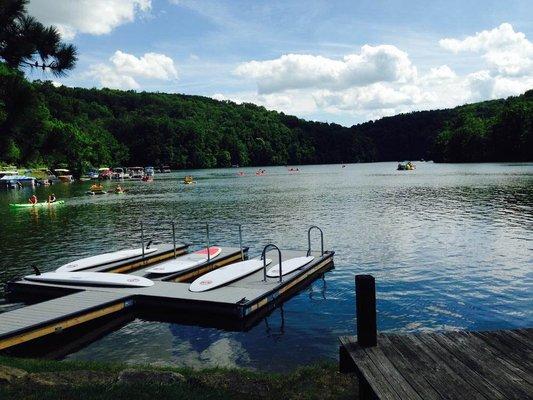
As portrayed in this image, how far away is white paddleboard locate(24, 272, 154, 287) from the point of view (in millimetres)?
20297

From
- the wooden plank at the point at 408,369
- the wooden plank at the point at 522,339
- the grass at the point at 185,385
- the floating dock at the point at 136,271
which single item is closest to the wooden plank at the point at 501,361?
the wooden plank at the point at 522,339

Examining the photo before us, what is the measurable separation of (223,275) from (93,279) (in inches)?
231

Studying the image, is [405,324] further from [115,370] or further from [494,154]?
[494,154]

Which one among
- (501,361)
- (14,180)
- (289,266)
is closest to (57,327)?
(289,266)

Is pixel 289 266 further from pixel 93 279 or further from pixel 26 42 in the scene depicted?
Result: pixel 26 42

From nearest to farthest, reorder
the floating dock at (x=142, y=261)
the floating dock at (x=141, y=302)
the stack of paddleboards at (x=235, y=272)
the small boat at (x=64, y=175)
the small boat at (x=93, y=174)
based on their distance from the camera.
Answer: the floating dock at (x=141, y=302), the stack of paddleboards at (x=235, y=272), the floating dock at (x=142, y=261), the small boat at (x=64, y=175), the small boat at (x=93, y=174)

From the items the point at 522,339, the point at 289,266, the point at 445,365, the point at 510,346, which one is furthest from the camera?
the point at 289,266

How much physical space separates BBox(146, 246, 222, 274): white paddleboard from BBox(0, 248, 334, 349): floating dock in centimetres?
85

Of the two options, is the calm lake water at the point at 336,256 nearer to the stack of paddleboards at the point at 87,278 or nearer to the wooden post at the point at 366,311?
the stack of paddleboards at the point at 87,278

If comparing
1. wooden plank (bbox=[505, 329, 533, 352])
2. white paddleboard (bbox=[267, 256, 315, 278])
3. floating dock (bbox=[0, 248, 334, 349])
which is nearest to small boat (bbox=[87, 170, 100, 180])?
floating dock (bbox=[0, 248, 334, 349])

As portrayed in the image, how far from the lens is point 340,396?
10172 mm

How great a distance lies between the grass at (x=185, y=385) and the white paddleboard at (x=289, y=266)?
9.49 metres

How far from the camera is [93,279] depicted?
20.8 meters

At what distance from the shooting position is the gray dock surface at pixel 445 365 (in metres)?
7.68
